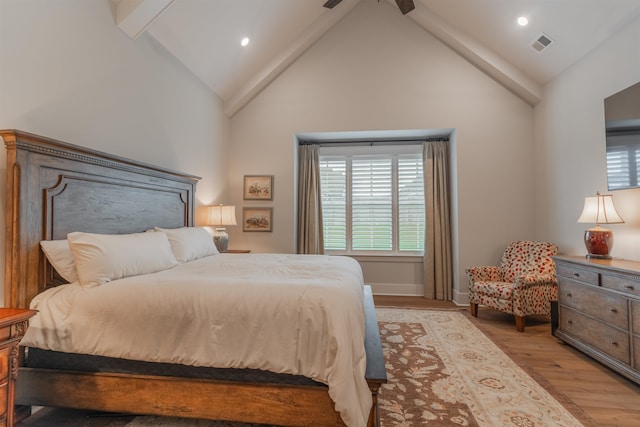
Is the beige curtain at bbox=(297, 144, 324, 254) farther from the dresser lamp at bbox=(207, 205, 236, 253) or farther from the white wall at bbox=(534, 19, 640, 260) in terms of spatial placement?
the white wall at bbox=(534, 19, 640, 260)

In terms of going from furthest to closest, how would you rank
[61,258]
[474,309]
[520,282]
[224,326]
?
[474,309], [520,282], [61,258], [224,326]

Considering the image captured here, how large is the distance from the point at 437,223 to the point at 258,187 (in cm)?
289

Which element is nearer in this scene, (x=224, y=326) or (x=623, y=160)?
(x=224, y=326)

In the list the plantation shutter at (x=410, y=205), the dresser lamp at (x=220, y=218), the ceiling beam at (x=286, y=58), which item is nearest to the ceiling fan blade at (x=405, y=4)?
the ceiling beam at (x=286, y=58)

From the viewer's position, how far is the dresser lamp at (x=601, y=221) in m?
2.75

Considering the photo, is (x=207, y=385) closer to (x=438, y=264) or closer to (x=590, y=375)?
(x=590, y=375)

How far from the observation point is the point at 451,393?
2.06 meters

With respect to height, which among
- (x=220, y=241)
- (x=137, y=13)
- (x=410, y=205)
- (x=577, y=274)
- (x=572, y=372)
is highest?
(x=137, y=13)

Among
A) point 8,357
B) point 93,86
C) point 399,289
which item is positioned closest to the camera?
point 8,357

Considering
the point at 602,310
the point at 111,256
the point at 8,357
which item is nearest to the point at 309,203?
the point at 111,256

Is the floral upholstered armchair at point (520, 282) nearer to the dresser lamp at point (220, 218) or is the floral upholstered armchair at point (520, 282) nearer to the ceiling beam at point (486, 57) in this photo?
the ceiling beam at point (486, 57)

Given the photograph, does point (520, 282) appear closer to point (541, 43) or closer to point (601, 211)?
point (601, 211)

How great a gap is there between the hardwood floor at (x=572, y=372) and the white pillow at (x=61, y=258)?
3.32 metres

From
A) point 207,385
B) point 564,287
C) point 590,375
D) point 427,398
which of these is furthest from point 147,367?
point 564,287
